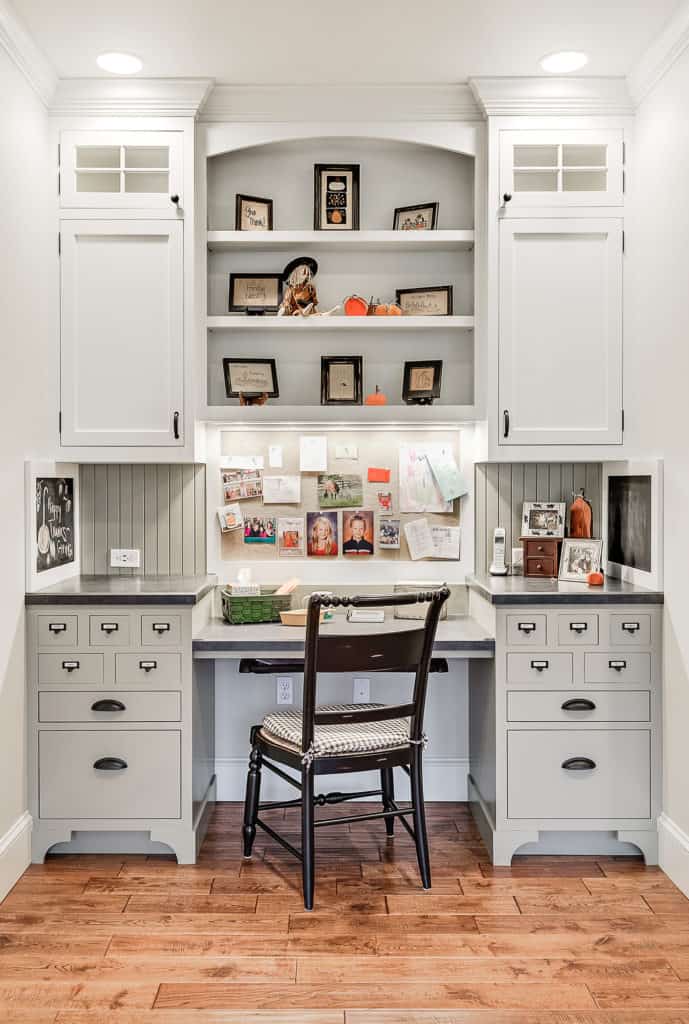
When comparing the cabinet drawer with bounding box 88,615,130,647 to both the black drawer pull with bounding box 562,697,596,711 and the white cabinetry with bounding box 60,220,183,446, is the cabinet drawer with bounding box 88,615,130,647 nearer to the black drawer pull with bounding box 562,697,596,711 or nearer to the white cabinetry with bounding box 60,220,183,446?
the white cabinetry with bounding box 60,220,183,446

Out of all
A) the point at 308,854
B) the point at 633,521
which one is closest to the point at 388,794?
the point at 308,854

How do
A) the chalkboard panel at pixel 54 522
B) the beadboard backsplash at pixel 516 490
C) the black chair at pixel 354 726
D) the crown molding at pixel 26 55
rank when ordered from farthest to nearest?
the beadboard backsplash at pixel 516 490 → the chalkboard panel at pixel 54 522 → the crown molding at pixel 26 55 → the black chair at pixel 354 726

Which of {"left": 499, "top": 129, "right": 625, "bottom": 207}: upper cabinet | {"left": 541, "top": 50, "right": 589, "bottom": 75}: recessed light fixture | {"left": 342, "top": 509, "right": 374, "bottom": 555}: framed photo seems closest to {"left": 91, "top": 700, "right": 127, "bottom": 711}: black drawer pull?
{"left": 342, "top": 509, "right": 374, "bottom": 555}: framed photo

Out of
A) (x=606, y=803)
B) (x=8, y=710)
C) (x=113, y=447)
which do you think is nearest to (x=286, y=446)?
(x=113, y=447)

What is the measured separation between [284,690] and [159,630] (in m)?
0.78

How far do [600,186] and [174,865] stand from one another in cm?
294

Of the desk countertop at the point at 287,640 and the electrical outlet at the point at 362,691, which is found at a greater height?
the desk countertop at the point at 287,640

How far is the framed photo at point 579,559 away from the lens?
3221 millimetres

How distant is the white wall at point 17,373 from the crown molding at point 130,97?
→ 12 cm

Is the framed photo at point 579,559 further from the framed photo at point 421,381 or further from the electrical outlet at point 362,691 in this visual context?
the electrical outlet at point 362,691

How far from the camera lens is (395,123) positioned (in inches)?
126

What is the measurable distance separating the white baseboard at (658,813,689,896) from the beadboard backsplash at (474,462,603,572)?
1.15m

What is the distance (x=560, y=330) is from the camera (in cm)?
315

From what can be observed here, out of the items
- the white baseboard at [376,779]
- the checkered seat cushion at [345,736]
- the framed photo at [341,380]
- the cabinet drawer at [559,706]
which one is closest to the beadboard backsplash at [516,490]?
the framed photo at [341,380]
